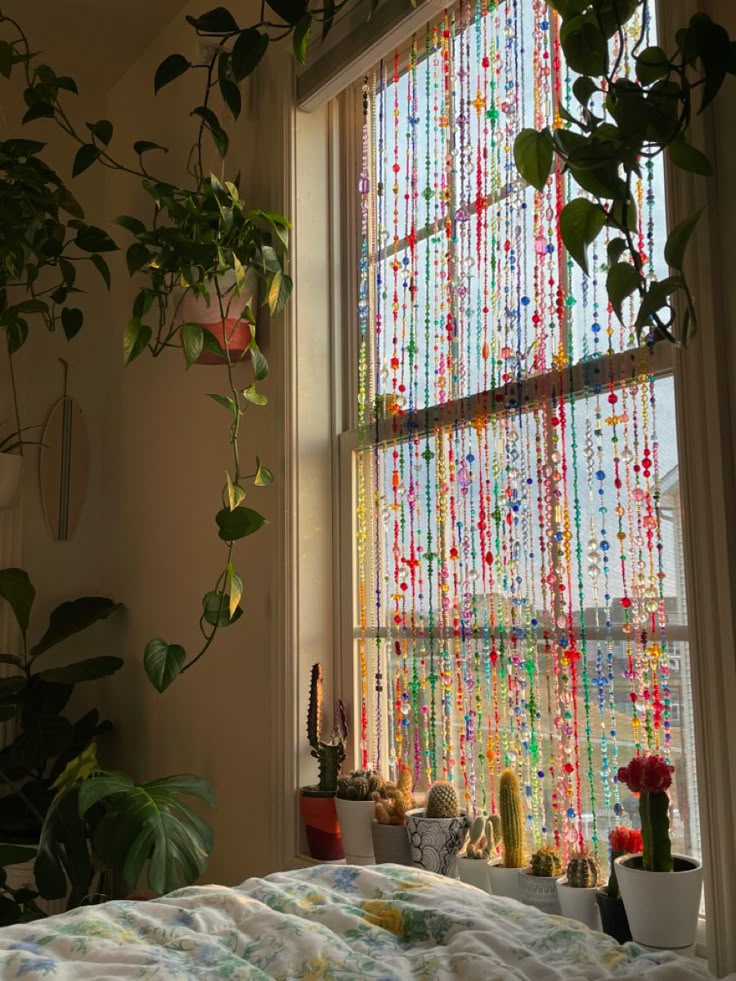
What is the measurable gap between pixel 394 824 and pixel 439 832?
0.16m

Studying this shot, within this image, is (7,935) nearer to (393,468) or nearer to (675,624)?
(675,624)

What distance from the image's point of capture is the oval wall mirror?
3.77 m

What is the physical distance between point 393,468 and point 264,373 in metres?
0.42

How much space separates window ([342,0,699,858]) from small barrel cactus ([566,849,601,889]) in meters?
0.09

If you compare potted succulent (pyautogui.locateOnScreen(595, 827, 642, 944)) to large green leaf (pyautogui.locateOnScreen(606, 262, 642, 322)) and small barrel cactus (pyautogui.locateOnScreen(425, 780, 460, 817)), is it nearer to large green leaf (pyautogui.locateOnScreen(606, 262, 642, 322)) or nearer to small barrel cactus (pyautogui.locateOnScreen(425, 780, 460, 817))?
small barrel cactus (pyautogui.locateOnScreen(425, 780, 460, 817))

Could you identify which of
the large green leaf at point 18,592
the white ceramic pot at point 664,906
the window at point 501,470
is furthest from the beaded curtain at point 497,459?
the large green leaf at point 18,592

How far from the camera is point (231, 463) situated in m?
3.05

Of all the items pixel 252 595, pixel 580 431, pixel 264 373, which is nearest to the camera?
pixel 580 431

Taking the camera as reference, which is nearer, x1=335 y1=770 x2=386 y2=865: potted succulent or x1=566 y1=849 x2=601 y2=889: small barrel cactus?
x1=566 y1=849 x2=601 y2=889: small barrel cactus

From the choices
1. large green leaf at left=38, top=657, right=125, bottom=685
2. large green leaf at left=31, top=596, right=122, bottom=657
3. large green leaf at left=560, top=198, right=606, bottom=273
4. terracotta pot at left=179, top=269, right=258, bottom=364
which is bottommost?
large green leaf at left=38, top=657, right=125, bottom=685

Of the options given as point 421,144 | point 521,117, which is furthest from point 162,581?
point 521,117

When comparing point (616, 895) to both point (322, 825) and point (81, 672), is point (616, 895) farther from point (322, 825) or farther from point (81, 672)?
point (81, 672)

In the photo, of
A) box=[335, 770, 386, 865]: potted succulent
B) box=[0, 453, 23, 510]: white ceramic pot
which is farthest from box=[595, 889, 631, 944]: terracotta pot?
box=[0, 453, 23, 510]: white ceramic pot

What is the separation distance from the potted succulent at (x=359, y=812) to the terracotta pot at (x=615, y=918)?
721 millimetres
